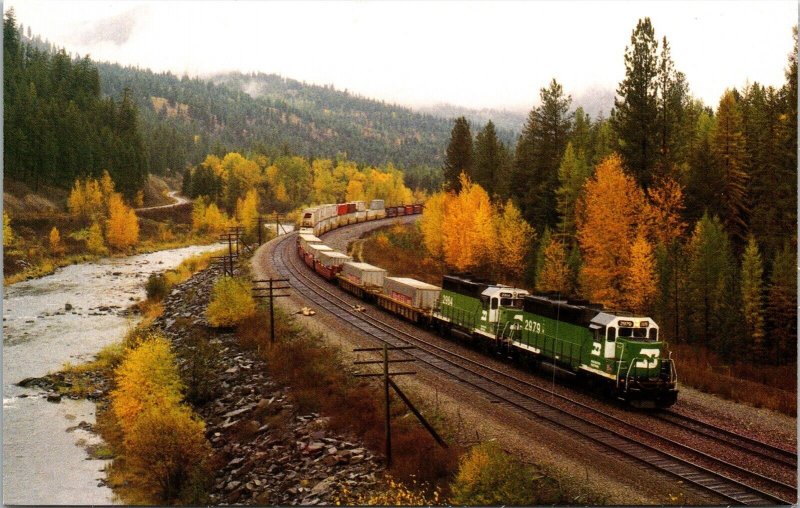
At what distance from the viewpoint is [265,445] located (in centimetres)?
2859

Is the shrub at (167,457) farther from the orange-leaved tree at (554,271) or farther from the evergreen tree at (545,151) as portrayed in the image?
the evergreen tree at (545,151)

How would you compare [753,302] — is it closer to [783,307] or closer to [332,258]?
[783,307]

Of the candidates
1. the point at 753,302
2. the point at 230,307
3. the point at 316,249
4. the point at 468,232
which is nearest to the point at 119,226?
the point at 316,249

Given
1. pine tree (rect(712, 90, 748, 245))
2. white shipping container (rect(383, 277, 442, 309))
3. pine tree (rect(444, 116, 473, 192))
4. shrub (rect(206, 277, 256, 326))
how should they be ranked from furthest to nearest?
pine tree (rect(444, 116, 473, 192)), shrub (rect(206, 277, 256, 326)), pine tree (rect(712, 90, 748, 245)), white shipping container (rect(383, 277, 442, 309))

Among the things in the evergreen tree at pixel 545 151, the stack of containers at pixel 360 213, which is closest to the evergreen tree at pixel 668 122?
the evergreen tree at pixel 545 151

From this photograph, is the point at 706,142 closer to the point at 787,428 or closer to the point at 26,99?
the point at 787,428

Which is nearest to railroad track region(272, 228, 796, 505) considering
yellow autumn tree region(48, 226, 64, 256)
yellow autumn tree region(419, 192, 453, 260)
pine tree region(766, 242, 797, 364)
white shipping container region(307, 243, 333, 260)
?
pine tree region(766, 242, 797, 364)

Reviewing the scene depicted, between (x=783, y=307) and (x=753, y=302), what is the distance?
1.70 meters

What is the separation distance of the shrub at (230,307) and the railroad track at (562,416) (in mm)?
6734

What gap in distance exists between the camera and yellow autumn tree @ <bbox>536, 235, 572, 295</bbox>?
5138 centimetres

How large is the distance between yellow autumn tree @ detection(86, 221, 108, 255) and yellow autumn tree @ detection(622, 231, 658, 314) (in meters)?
55.7

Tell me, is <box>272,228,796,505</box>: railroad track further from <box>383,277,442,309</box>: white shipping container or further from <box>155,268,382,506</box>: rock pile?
<box>155,268,382,506</box>: rock pile

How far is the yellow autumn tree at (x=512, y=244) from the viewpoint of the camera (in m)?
59.8

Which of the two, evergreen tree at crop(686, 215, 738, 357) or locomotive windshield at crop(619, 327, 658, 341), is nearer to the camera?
locomotive windshield at crop(619, 327, 658, 341)
